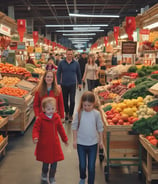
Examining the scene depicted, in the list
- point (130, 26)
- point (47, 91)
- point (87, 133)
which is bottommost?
point (87, 133)

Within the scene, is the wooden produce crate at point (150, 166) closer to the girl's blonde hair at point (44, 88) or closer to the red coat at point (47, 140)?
the red coat at point (47, 140)

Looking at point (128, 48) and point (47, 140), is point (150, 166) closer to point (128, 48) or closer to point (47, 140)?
point (47, 140)

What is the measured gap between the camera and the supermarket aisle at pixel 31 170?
4.35m

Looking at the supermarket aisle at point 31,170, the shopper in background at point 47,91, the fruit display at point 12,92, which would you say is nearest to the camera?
the supermarket aisle at point 31,170

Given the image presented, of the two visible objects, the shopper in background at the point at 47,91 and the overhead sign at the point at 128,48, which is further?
the overhead sign at the point at 128,48

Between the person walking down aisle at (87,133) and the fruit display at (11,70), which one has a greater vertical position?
the fruit display at (11,70)

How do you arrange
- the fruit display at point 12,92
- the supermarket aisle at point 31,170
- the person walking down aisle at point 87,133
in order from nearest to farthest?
the person walking down aisle at point 87,133 < the supermarket aisle at point 31,170 < the fruit display at point 12,92

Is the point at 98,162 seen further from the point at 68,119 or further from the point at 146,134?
the point at 68,119

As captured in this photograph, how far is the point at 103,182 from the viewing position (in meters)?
4.27

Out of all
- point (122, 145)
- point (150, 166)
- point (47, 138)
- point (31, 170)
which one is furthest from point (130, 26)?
point (47, 138)

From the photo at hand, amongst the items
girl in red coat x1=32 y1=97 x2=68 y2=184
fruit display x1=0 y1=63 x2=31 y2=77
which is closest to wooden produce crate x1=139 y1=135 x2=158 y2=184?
girl in red coat x1=32 y1=97 x2=68 y2=184

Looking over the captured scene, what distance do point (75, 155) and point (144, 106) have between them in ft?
4.82

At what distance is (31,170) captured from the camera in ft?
15.6

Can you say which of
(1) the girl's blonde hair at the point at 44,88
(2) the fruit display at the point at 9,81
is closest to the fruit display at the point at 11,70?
(2) the fruit display at the point at 9,81
